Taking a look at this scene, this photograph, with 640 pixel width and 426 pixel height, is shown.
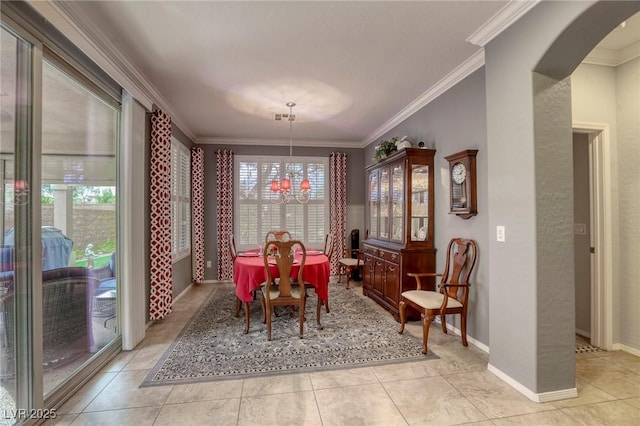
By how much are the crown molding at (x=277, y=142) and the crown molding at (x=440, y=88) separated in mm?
1146

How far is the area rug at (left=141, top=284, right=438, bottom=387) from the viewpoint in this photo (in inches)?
98.3

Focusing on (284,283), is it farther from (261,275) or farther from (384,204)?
(384,204)

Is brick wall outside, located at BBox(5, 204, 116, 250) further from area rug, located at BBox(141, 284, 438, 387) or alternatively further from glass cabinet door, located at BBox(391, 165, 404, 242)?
glass cabinet door, located at BBox(391, 165, 404, 242)

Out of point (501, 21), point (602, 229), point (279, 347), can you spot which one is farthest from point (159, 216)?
point (602, 229)

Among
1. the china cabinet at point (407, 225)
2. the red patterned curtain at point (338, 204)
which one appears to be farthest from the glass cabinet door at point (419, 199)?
the red patterned curtain at point (338, 204)

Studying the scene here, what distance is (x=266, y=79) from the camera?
3.25 m

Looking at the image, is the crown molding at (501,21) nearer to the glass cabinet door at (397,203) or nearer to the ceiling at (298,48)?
the ceiling at (298,48)

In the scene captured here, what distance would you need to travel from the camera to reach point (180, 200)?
4852 millimetres

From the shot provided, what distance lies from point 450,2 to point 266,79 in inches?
75.6

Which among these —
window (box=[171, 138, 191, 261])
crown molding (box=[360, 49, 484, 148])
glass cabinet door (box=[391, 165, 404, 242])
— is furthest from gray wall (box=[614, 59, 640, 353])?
window (box=[171, 138, 191, 261])

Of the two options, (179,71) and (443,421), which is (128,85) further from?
(443,421)

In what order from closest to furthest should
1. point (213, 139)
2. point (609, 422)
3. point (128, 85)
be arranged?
point (609, 422) → point (128, 85) → point (213, 139)

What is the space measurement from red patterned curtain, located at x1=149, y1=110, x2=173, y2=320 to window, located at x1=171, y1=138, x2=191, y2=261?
91 cm

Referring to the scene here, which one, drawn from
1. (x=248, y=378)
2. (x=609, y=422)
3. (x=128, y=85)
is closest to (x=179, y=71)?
(x=128, y=85)
